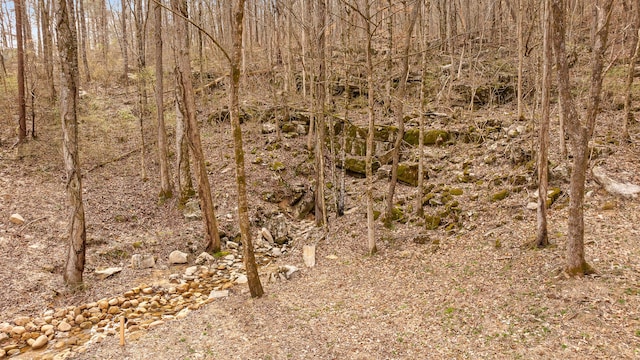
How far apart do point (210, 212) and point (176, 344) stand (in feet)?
15.3

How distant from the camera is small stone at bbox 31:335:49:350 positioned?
254 inches

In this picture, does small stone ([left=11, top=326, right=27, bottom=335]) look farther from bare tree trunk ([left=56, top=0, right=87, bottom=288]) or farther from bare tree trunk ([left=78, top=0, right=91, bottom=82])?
bare tree trunk ([left=78, top=0, right=91, bottom=82])

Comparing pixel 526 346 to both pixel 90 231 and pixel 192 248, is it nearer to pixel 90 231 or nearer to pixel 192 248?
pixel 192 248

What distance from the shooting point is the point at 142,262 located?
959 centimetres

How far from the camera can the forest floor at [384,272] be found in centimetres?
553

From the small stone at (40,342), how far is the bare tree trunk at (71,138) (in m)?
1.67

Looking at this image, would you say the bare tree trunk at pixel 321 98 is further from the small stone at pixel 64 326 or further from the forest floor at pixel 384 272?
the small stone at pixel 64 326

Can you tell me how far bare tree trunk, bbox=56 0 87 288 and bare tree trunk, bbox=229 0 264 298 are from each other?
3.68 m

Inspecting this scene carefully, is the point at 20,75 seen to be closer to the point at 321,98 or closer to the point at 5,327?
the point at 5,327

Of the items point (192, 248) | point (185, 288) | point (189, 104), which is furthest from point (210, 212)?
point (189, 104)

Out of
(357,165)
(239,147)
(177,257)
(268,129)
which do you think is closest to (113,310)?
(177,257)

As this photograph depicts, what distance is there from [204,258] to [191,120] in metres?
3.88

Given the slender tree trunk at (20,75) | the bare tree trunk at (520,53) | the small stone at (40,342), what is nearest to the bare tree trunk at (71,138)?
the small stone at (40,342)

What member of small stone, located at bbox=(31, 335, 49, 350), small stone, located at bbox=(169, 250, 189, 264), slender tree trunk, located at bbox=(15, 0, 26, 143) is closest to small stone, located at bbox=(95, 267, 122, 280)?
small stone, located at bbox=(169, 250, 189, 264)
